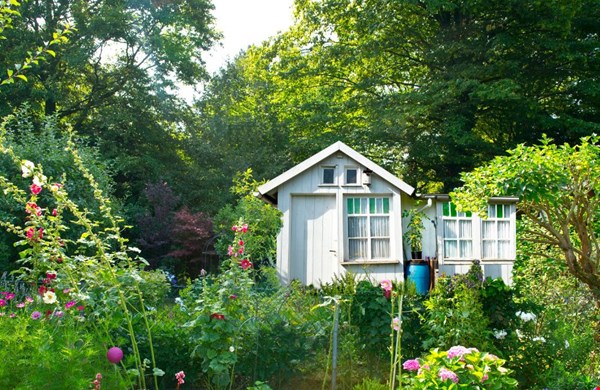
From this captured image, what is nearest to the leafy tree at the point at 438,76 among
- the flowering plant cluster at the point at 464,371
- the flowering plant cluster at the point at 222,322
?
the flowering plant cluster at the point at 222,322

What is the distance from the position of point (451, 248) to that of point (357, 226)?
202 centimetres

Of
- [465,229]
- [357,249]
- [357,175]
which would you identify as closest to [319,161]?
[357,175]

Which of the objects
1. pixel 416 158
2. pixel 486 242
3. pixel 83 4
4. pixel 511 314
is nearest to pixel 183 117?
pixel 83 4

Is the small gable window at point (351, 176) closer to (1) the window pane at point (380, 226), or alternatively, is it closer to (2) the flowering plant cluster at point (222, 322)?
(1) the window pane at point (380, 226)

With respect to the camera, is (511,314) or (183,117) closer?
(511,314)

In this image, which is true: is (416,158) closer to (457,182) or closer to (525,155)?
(457,182)

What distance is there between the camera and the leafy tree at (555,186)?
5742mm

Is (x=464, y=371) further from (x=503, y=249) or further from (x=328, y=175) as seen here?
(x=503, y=249)

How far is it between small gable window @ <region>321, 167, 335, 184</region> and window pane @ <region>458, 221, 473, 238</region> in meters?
2.83

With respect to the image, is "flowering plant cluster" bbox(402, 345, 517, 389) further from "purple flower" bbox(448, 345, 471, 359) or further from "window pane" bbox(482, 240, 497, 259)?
"window pane" bbox(482, 240, 497, 259)

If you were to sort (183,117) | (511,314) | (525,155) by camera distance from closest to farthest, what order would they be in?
(511,314) → (525,155) → (183,117)

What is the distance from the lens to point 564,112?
57.4 feet

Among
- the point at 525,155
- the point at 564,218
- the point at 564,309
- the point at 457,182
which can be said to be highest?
the point at 457,182

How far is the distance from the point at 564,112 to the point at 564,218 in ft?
40.3
